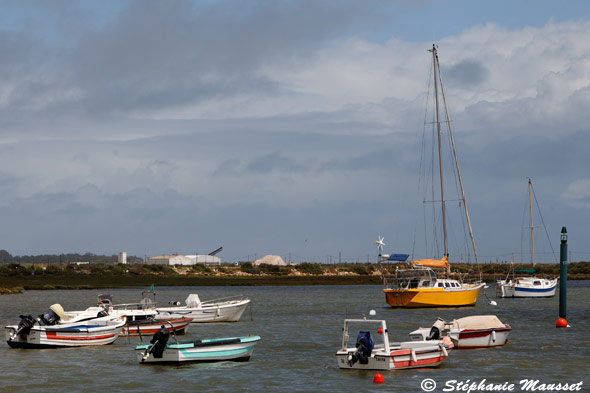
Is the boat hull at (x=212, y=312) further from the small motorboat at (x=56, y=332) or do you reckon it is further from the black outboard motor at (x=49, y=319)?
the black outboard motor at (x=49, y=319)

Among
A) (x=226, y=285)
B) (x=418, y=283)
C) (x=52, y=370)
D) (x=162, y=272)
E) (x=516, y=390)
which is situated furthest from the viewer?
(x=162, y=272)

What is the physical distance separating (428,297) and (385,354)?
122 ft

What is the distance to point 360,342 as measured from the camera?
3541 cm

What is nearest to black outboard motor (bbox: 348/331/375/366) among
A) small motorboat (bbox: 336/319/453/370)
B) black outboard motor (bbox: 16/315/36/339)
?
small motorboat (bbox: 336/319/453/370)

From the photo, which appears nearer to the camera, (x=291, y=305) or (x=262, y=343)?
(x=262, y=343)

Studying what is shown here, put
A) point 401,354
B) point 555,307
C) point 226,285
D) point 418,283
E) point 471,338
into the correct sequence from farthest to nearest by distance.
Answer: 1. point 226,285
2. point 555,307
3. point 418,283
4. point 471,338
5. point 401,354

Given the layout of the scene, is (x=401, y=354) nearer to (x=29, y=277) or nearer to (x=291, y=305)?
(x=291, y=305)

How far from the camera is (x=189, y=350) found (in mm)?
38469

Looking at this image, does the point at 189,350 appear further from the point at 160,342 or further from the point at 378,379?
the point at 378,379

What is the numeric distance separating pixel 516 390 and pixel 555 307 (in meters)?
54.5

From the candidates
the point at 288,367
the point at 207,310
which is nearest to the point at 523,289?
the point at 207,310

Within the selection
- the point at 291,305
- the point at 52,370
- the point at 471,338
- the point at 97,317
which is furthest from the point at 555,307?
the point at 52,370

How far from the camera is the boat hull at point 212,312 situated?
196 ft

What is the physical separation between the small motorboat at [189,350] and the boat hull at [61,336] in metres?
8.20
